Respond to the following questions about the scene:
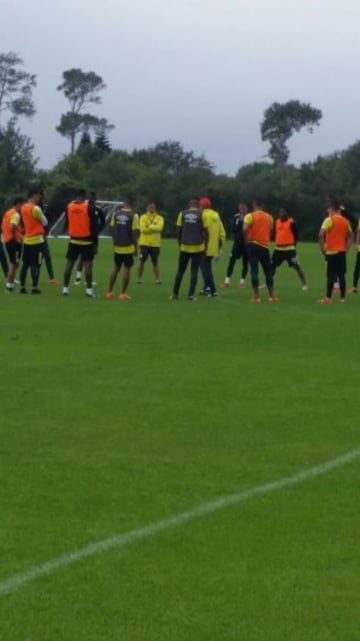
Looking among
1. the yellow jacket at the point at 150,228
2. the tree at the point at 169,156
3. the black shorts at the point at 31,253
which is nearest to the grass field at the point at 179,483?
the black shorts at the point at 31,253

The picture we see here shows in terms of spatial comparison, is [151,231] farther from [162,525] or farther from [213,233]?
[162,525]

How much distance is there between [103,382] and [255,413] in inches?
91.4

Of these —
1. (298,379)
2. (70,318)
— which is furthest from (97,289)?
(298,379)

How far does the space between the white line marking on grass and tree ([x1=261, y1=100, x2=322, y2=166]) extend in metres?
133

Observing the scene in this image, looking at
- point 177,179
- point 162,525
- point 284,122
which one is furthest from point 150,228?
point 284,122

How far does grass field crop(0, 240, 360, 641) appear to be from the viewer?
627cm

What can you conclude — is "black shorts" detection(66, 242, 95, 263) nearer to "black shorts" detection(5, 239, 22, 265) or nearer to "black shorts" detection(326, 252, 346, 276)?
"black shorts" detection(5, 239, 22, 265)

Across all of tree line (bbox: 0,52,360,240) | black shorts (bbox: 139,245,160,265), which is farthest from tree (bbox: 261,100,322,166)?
black shorts (bbox: 139,245,160,265)

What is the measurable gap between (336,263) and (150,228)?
6.01 m

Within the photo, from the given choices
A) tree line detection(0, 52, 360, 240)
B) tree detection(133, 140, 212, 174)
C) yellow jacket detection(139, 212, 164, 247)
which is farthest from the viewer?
tree detection(133, 140, 212, 174)

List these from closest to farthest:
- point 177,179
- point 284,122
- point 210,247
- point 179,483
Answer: point 179,483 < point 210,247 < point 177,179 < point 284,122

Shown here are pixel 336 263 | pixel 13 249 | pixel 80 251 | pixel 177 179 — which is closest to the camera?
pixel 336 263

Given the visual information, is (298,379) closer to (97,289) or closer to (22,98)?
(97,289)

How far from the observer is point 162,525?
773cm
